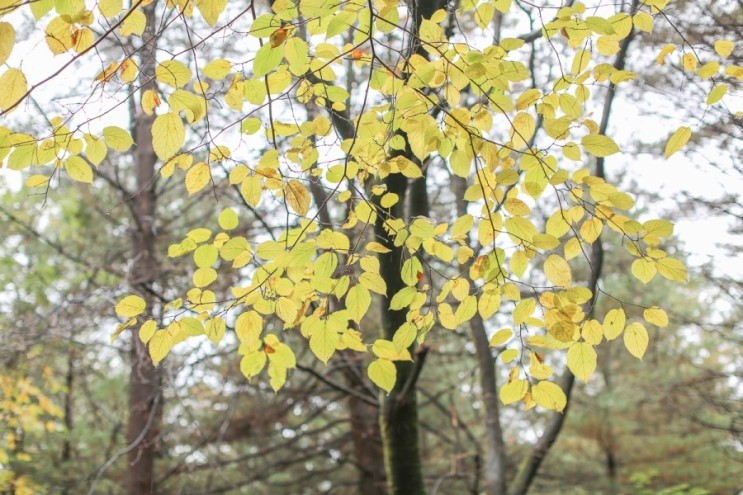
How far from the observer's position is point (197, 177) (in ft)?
4.76

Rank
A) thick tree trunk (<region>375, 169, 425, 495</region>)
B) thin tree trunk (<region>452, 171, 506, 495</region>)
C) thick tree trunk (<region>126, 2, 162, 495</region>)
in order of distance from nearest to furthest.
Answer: thick tree trunk (<region>375, 169, 425, 495</region>)
thin tree trunk (<region>452, 171, 506, 495</region>)
thick tree trunk (<region>126, 2, 162, 495</region>)

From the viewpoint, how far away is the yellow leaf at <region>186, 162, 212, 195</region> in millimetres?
1435

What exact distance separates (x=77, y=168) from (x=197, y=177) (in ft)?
0.93

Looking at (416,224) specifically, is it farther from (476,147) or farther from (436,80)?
(436,80)

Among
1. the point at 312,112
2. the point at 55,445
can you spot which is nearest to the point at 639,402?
the point at 312,112

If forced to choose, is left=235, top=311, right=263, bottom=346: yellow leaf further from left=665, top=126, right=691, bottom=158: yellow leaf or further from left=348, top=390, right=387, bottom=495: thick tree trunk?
left=348, top=390, right=387, bottom=495: thick tree trunk

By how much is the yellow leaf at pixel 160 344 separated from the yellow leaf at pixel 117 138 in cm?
47

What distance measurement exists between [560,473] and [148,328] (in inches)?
258

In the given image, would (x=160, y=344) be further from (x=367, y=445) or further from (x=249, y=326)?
(x=367, y=445)

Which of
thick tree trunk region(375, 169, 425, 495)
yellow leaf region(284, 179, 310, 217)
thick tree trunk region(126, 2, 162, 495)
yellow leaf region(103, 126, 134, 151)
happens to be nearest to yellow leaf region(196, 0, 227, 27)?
yellow leaf region(103, 126, 134, 151)

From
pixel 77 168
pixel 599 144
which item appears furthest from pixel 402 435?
Result: pixel 77 168

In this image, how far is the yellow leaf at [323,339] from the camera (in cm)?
137

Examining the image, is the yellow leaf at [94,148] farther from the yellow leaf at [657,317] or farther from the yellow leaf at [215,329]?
the yellow leaf at [657,317]

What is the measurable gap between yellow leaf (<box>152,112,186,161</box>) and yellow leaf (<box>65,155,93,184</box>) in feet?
0.75
